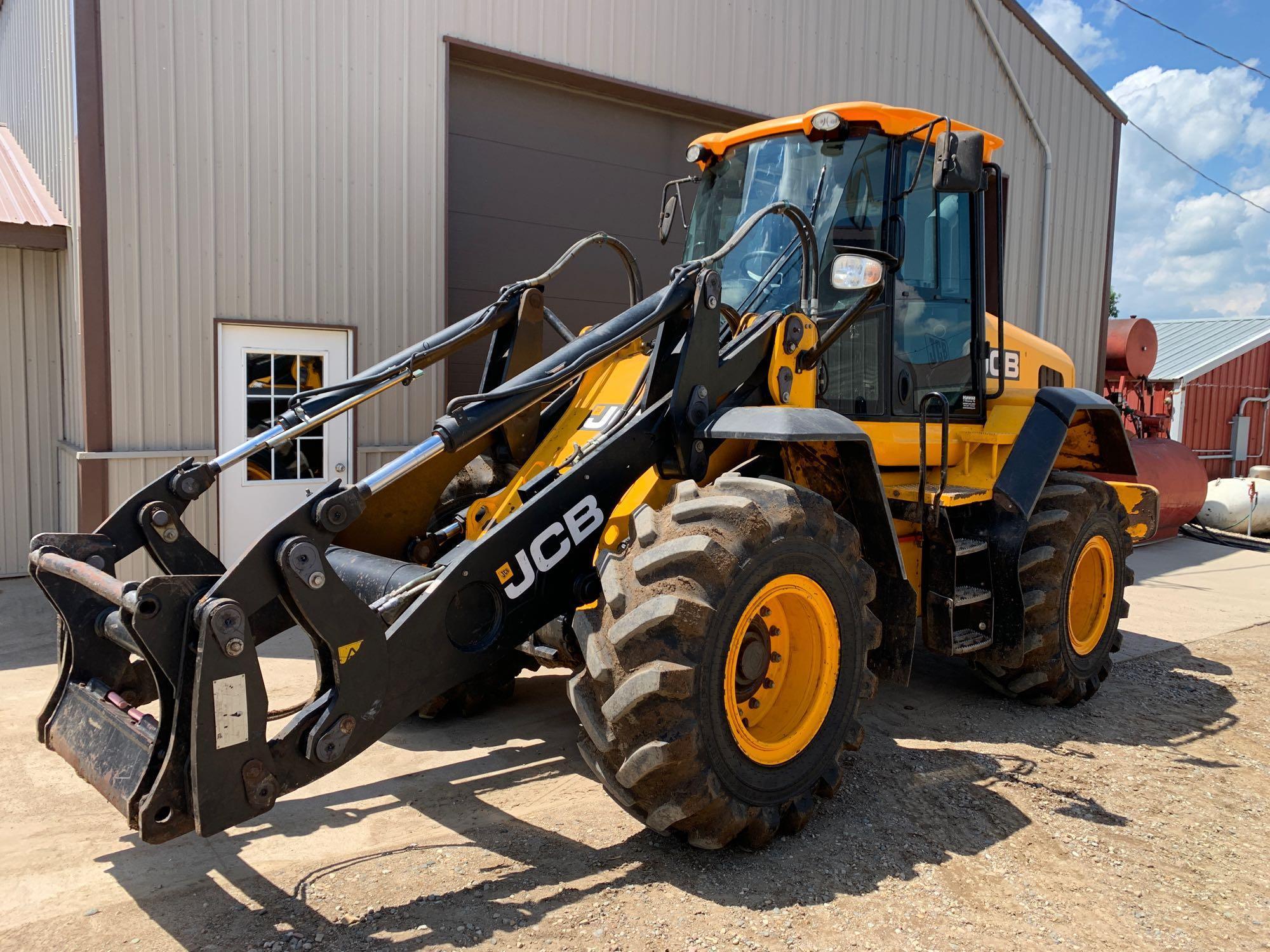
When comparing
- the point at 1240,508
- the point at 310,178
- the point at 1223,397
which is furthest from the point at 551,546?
the point at 1223,397

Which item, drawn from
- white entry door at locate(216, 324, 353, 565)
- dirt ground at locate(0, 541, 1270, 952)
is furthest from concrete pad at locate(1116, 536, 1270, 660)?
white entry door at locate(216, 324, 353, 565)

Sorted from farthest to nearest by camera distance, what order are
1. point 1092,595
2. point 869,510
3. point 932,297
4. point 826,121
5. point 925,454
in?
point 1092,595, point 932,297, point 925,454, point 826,121, point 869,510

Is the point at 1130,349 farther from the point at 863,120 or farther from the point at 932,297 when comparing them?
the point at 863,120

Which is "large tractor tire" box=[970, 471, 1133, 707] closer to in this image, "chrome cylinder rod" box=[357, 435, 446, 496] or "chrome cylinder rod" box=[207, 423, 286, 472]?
"chrome cylinder rod" box=[357, 435, 446, 496]

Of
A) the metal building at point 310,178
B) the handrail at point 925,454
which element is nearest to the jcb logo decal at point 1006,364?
the handrail at point 925,454

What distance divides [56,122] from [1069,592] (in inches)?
306

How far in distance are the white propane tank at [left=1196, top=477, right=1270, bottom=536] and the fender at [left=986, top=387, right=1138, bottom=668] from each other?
9263 mm

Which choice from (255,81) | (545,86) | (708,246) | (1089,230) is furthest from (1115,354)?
(255,81)

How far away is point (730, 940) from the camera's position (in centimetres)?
301

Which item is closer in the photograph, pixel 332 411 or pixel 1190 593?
pixel 332 411

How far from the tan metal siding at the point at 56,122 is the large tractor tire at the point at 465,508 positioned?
3.53m

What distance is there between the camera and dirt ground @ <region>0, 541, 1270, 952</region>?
121 inches

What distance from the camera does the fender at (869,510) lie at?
3.84m

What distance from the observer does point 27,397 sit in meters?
8.25
